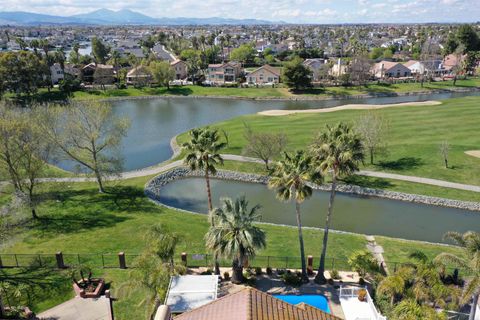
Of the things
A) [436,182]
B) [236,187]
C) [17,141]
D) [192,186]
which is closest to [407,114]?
[436,182]

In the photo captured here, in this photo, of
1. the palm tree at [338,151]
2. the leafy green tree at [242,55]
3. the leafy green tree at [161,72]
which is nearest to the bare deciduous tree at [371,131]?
the palm tree at [338,151]

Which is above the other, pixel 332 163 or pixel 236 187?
pixel 332 163

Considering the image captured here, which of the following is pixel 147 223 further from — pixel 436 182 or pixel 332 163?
pixel 436 182

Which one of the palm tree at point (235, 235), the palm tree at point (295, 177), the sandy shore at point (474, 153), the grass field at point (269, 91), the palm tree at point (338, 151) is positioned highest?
the palm tree at point (338, 151)

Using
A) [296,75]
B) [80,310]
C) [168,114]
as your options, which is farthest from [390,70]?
[80,310]

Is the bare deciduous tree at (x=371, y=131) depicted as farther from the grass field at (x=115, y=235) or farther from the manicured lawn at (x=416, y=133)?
the grass field at (x=115, y=235)

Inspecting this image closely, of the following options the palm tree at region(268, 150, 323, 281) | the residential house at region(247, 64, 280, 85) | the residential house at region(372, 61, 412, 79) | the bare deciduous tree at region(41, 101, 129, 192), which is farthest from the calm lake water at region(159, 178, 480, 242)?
the residential house at region(372, 61, 412, 79)

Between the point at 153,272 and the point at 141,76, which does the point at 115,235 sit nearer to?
the point at 153,272
